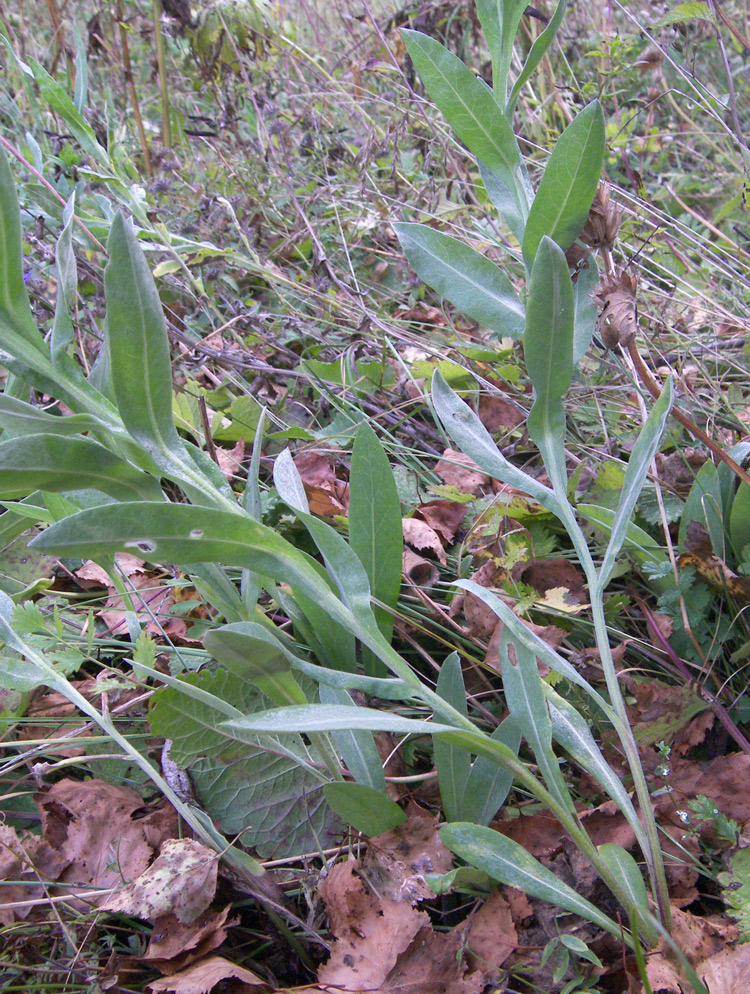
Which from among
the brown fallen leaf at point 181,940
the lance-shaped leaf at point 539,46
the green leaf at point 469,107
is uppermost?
the lance-shaped leaf at point 539,46

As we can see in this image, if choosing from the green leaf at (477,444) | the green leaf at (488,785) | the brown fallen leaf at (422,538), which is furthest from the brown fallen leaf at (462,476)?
the green leaf at (488,785)

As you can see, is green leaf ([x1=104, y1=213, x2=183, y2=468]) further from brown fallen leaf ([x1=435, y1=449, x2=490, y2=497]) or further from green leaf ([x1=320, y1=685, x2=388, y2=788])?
brown fallen leaf ([x1=435, y1=449, x2=490, y2=497])

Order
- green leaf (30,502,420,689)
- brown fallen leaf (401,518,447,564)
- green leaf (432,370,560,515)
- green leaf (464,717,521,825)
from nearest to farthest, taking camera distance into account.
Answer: green leaf (30,502,420,689)
green leaf (464,717,521,825)
green leaf (432,370,560,515)
brown fallen leaf (401,518,447,564)

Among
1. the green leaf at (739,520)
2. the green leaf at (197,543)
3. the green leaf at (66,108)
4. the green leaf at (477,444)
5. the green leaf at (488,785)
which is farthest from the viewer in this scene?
the green leaf at (66,108)

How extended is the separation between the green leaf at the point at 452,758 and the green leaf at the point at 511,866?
0.13 m

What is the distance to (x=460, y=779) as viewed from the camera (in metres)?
1.05

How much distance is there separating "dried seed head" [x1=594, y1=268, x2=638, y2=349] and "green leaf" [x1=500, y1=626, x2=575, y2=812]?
0.58 metres

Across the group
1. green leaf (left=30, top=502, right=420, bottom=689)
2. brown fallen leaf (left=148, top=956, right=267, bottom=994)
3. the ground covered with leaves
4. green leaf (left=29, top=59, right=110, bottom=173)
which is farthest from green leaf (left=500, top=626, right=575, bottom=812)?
green leaf (left=29, top=59, right=110, bottom=173)

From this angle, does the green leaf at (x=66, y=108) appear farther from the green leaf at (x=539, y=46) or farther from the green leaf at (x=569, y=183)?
the green leaf at (x=569, y=183)

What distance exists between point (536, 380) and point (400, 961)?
842 mm

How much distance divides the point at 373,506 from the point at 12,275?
23.8 inches

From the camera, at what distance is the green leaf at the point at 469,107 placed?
114cm

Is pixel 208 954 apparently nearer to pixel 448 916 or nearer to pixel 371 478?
pixel 448 916

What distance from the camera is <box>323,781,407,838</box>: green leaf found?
0.97 m
